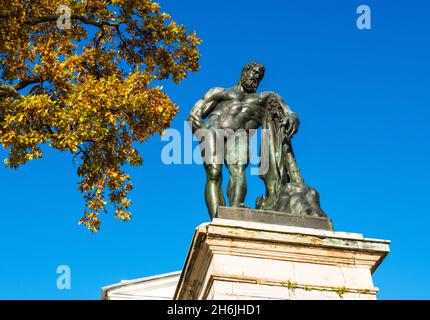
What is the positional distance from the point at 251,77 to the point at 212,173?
1657mm

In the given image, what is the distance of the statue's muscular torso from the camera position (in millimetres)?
7766

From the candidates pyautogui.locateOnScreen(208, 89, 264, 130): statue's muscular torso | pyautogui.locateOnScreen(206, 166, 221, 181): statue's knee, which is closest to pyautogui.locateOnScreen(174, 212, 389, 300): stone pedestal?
pyautogui.locateOnScreen(206, 166, 221, 181): statue's knee

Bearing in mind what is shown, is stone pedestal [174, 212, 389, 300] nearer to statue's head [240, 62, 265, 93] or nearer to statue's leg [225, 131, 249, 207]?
statue's leg [225, 131, 249, 207]

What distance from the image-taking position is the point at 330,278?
594 centimetres

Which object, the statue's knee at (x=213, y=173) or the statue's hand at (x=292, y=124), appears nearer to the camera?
the statue's knee at (x=213, y=173)

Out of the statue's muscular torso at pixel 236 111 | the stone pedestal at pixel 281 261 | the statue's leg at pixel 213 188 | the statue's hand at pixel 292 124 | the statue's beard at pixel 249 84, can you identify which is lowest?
the stone pedestal at pixel 281 261

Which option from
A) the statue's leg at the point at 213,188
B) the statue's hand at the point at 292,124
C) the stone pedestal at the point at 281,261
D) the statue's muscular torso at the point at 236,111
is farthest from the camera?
the statue's muscular torso at the point at 236,111

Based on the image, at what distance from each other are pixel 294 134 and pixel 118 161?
20.8 ft

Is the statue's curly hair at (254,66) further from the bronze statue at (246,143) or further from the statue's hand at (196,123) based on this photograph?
the statue's hand at (196,123)

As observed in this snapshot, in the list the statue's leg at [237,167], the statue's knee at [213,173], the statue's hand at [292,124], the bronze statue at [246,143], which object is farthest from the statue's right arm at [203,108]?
the statue's hand at [292,124]

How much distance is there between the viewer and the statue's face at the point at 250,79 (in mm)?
8164

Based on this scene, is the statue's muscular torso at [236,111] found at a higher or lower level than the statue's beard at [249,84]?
lower

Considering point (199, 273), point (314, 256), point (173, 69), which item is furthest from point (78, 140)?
point (314, 256)
